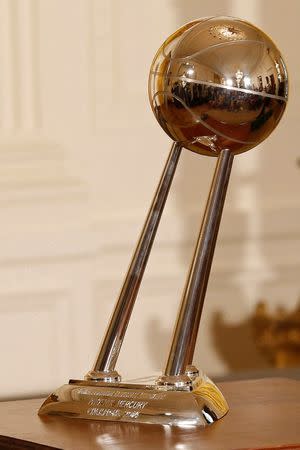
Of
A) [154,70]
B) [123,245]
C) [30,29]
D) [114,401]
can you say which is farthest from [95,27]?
[114,401]

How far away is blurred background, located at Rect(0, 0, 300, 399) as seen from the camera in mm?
2748

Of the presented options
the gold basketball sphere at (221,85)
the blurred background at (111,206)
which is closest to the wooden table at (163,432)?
the gold basketball sphere at (221,85)

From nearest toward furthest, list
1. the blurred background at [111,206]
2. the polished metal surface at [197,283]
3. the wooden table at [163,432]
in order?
the wooden table at [163,432]
the polished metal surface at [197,283]
the blurred background at [111,206]

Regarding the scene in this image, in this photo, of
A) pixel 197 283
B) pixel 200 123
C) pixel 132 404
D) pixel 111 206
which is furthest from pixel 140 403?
pixel 111 206

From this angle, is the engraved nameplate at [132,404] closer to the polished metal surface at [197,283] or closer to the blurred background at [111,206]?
the polished metal surface at [197,283]

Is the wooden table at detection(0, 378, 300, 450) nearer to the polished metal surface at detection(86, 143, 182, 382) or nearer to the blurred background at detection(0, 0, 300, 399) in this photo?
the polished metal surface at detection(86, 143, 182, 382)

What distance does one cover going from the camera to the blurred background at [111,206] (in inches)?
108

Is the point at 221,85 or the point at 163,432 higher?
the point at 221,85

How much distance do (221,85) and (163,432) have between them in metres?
0.44

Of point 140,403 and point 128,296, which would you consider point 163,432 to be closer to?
point 140,403

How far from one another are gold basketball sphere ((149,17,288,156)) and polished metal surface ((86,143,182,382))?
8cm

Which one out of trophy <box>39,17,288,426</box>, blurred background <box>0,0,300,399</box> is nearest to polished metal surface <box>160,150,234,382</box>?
trophy <box>39,17,288,426</box>

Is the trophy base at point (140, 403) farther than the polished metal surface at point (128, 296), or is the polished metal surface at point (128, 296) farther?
the polished metal surface at point (128, 296)

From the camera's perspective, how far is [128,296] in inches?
54.1
